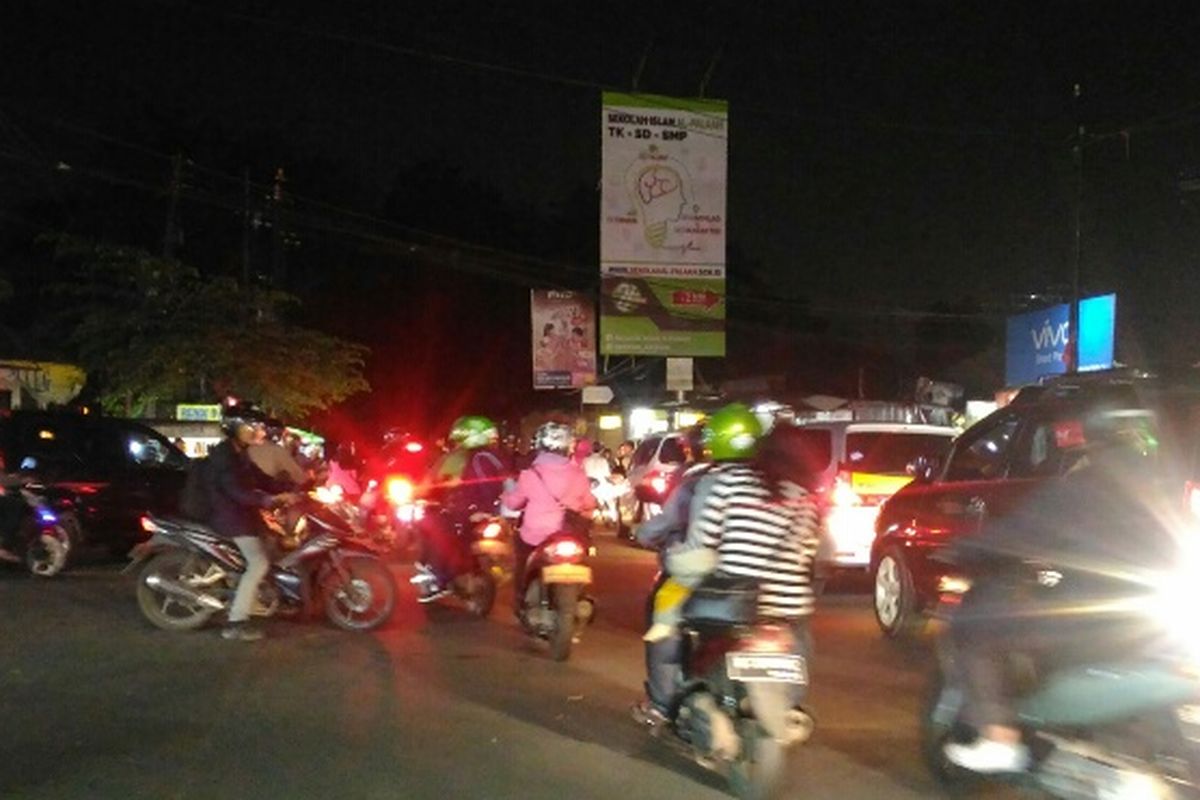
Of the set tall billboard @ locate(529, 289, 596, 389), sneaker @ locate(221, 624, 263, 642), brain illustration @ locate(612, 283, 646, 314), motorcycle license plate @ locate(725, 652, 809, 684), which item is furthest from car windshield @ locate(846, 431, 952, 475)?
tall billboard @ locate(529, 289, 596, 389)

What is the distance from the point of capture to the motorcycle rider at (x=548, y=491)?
1049cm

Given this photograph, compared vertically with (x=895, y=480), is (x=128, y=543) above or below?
below

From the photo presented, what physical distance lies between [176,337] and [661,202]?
956 centimetres

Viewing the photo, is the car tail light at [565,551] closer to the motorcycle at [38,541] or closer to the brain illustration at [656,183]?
the motorcycle at [38,541]

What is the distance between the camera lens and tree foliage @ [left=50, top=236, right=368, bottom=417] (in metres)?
27.4

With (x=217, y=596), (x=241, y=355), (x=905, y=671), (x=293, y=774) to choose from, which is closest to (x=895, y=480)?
(x=905, y=671)

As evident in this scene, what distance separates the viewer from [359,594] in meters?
11.7

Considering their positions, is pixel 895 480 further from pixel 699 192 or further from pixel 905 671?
pixel 699 192

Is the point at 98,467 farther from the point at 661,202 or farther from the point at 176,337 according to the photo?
the point at 661,202

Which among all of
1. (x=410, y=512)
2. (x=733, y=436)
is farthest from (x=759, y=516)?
(x=410, y=512)

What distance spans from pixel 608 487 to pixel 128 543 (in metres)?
9.41

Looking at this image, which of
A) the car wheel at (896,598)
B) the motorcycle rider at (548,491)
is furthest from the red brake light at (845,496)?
the motorcycle rider at (548,491)

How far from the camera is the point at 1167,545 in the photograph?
20.2 feet

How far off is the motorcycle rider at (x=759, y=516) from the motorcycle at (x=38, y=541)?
11184 millimetres
